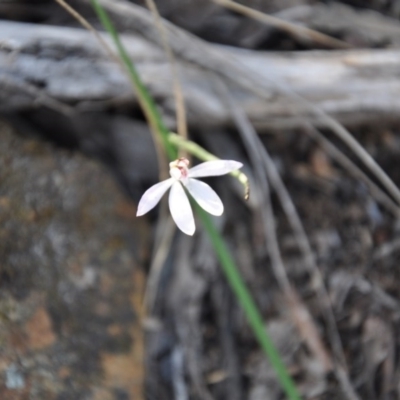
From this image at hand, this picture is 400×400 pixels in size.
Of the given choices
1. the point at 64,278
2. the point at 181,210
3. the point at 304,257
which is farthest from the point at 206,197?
the point at 304,257

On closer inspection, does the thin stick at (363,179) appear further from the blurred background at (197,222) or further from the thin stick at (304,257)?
the thin stick at (304,257)

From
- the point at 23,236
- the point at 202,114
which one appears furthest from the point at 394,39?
the point at 23,236

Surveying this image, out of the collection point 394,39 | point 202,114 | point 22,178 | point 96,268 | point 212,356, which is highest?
point 394,39

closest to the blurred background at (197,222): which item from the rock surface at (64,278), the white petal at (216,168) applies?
the rock surface at (64,278)

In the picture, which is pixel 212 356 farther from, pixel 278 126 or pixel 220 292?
pixel 278 126

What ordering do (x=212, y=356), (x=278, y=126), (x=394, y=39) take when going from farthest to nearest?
(x=394, y=39) → (x=278, y=126) → (x=212, y=356)

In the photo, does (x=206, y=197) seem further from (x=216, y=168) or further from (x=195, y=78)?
(x=195, y=78)
